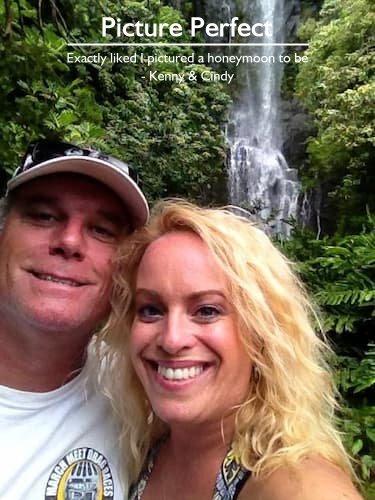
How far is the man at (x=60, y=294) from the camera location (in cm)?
124

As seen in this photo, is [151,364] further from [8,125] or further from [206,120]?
[206,120]

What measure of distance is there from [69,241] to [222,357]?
0.42m

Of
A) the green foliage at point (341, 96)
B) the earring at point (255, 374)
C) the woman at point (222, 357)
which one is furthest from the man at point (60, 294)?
the green foliage at point (341, 96)

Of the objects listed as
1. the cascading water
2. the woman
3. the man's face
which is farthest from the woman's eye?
the cascading water

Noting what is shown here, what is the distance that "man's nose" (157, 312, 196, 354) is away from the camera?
1.08 m

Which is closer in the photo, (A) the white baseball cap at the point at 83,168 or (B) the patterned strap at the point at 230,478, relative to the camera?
(B) the patterned strap at the point at 230,478

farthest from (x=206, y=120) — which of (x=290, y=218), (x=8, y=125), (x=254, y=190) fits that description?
(x=8, y=125)

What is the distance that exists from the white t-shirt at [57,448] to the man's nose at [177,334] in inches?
12.4

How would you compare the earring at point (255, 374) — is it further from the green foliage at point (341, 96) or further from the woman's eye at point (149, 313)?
the green foliage at point (341, 96)

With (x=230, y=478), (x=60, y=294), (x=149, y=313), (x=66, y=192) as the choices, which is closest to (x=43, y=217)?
(x=66, y=192)

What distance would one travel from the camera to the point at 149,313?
45.7 inches

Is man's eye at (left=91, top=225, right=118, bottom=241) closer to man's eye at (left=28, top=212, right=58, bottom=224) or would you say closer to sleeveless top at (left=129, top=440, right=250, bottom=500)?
man's eye at (left=28, top=212, right=58, bottom=224)

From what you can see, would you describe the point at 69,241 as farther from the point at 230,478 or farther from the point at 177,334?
the point at 230,478

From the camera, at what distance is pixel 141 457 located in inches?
51.7
